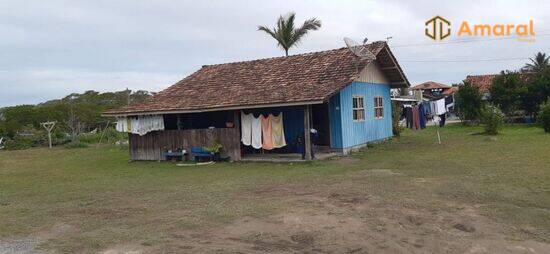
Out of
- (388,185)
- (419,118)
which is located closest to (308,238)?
(388,185)

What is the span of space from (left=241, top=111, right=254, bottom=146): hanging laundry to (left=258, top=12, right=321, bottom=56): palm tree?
11.3 metres

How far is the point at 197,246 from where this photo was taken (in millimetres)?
6320

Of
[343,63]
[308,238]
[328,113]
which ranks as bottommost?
[308,238]

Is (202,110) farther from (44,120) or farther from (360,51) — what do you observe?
(44,120)

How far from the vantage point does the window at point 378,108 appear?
20.4 meters

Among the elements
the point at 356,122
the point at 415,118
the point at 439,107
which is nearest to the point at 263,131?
the point at 356,122

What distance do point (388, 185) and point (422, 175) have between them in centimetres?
162

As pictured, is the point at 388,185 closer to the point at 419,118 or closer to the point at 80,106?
the point at 419,118

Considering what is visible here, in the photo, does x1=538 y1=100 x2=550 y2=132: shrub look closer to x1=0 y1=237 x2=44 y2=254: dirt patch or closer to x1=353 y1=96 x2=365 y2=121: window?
x1=353 y1=96 x2=365 y2=121: window

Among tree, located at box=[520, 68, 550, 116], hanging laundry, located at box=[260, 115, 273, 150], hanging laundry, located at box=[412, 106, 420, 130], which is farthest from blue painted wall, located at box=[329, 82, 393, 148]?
tree, located at box=[520, 68, 550, 116]

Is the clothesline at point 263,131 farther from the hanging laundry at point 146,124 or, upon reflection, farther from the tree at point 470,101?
the tree at point 470,101

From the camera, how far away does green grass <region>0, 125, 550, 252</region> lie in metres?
7.49

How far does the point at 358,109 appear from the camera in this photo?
1848cm

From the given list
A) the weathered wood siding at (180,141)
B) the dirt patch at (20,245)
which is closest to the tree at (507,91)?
the weathered wood siding at (180,141)
